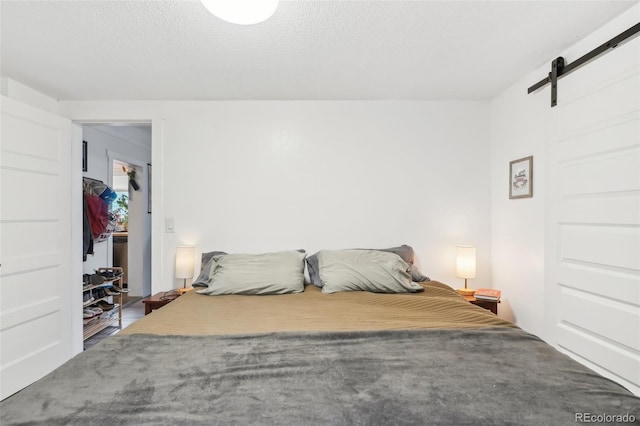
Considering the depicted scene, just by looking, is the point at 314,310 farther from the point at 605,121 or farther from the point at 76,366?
the point at 605,121

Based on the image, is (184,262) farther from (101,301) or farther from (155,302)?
(101,301)

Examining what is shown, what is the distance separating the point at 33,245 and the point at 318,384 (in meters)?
2.64

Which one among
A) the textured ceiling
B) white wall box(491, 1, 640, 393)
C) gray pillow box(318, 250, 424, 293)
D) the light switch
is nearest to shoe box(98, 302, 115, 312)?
the light switch

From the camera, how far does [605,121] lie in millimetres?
1733

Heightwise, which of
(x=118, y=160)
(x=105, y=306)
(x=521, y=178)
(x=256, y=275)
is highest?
(x=118, y=160)

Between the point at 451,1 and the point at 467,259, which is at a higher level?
the point at 451,1

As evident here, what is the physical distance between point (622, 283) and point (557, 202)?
2.05ft

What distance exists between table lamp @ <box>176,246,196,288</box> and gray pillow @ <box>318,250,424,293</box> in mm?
1145

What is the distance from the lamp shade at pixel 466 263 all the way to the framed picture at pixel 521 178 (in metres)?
0.57

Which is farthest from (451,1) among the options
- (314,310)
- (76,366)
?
(76,366)

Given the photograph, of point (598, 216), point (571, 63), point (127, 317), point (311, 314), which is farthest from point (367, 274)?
point (127, 317)

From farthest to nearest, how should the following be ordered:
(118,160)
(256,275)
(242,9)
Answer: (118,160) < (256,275) < (242,9)

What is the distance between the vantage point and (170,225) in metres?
2.80

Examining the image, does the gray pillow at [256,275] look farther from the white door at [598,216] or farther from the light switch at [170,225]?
the white door at [598,216]
